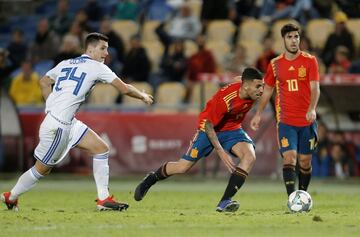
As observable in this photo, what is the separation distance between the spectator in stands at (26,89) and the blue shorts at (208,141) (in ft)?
32.3

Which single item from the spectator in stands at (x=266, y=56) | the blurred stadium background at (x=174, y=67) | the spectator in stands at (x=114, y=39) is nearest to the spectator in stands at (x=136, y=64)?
the blurred stadium background at (x=174, y=67)

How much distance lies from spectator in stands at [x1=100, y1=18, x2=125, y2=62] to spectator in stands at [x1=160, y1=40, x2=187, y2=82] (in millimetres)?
1369

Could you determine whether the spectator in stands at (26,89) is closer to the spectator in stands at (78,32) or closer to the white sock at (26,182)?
the spectator in stands at (78,32)

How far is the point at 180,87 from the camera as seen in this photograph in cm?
2167

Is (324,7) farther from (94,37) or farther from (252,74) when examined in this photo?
(94,37)

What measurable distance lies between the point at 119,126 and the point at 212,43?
11.3ft

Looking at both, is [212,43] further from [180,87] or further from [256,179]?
[256,179]

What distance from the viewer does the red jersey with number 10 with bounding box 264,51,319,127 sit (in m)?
12.8

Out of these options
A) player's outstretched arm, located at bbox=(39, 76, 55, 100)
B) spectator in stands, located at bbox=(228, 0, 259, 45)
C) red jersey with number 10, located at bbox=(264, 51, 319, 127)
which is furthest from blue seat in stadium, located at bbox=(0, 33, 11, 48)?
red jersey with number 10, located at bbox=(264, 51, 319, 127)

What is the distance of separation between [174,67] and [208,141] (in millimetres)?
9951

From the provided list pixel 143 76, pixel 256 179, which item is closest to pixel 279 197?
pixel 256 179

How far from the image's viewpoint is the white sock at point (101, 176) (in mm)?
11788

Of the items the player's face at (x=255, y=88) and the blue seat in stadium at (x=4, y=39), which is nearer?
the player's face at (x=255, y=88)

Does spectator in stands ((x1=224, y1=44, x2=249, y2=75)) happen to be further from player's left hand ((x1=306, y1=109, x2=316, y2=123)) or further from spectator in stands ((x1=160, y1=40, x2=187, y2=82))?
player's left hand ((x1=306, y1=109, x2=316, y2=123))
